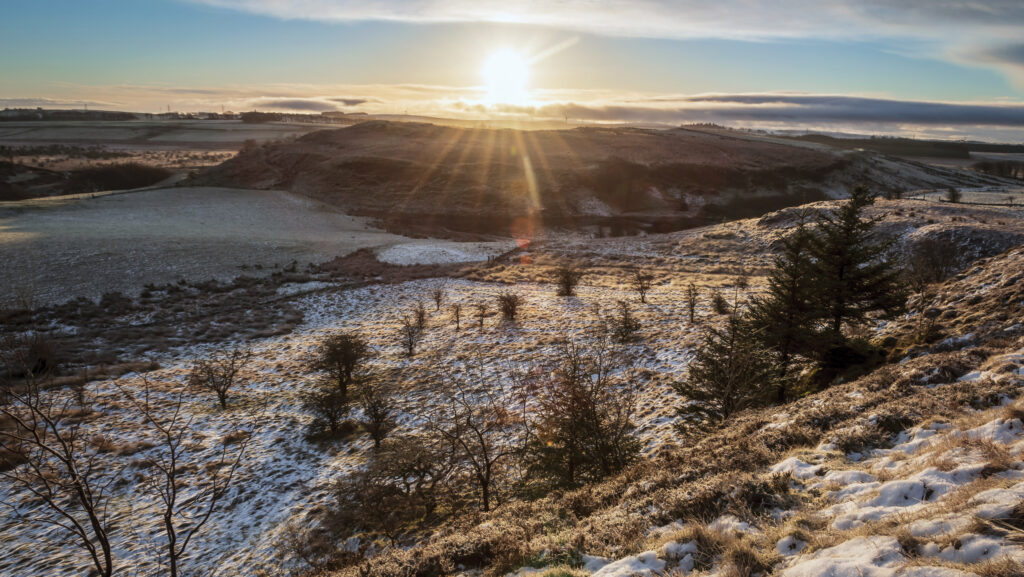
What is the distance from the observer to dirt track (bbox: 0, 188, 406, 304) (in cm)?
2619

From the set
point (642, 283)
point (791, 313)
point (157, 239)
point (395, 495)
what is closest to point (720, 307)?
point (642, 283)

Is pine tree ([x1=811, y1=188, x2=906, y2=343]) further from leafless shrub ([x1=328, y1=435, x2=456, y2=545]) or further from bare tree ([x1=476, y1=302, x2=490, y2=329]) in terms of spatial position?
bare tree ([x1=476, y1=302, x2=490, y2=329])

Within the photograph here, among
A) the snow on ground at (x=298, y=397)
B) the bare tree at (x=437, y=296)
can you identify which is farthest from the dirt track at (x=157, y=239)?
the bare tree at (x=437, y=296)

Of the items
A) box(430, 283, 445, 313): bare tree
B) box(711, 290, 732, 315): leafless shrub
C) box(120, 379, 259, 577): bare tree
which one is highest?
box(711, 290, 732, 315): leafless shrub

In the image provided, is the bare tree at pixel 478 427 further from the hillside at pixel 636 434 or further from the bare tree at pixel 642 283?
the bare tree at pixel 642 283

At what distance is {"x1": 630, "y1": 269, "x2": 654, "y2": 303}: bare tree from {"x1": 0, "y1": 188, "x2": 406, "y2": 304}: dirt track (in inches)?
888

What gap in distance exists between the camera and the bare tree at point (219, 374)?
14547 millimetres

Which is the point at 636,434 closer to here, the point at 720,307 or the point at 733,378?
A: the point at 733,378

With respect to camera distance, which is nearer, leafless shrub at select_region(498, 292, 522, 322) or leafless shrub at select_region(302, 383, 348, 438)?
leafless shrub at select_region(302, 383, 348, 438)

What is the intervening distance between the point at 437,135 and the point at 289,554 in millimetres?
86785

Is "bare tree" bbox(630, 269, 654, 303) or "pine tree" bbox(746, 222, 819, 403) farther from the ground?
"pine tree" bbox(746, 222, 819, 403)

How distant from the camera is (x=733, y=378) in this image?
893 cm

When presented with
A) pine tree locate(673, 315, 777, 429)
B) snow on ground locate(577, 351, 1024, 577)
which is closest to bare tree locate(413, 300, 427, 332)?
pine tree locate(673, 315, 777, 429)

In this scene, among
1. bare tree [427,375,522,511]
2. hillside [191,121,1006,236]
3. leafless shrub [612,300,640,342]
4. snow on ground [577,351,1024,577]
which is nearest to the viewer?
snow on ground [577,351,1024,577]
